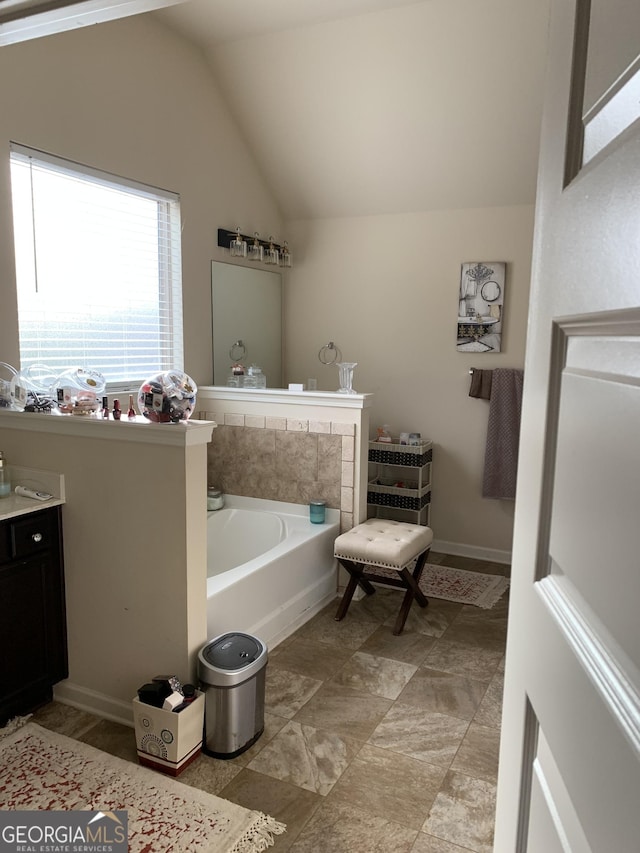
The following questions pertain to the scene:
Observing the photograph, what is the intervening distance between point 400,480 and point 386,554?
4.51ft

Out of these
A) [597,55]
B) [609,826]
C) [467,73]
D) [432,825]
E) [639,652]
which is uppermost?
[467,73]

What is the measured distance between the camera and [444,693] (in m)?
2.70

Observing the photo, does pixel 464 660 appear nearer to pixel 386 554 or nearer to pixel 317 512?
pixel 386 554

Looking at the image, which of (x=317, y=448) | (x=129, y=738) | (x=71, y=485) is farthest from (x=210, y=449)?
(x=129, y=738)

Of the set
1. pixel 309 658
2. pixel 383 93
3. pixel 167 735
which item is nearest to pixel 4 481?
pixel 167 735

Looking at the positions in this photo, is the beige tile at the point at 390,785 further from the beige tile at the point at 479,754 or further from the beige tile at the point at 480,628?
the beige tile at the point at 480,628

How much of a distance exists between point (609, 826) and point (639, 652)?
166mm

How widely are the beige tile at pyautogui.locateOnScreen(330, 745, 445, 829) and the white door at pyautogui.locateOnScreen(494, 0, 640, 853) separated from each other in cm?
130

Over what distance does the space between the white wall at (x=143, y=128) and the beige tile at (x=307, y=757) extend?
1.95m

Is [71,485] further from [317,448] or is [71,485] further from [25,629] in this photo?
[317,448]

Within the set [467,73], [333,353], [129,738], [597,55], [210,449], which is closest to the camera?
[597,55]

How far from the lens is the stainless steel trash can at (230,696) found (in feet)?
7.25

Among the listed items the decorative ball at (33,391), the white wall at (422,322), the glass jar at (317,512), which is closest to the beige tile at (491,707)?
the glass jar at (317,512)

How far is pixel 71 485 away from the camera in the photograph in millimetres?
2488
